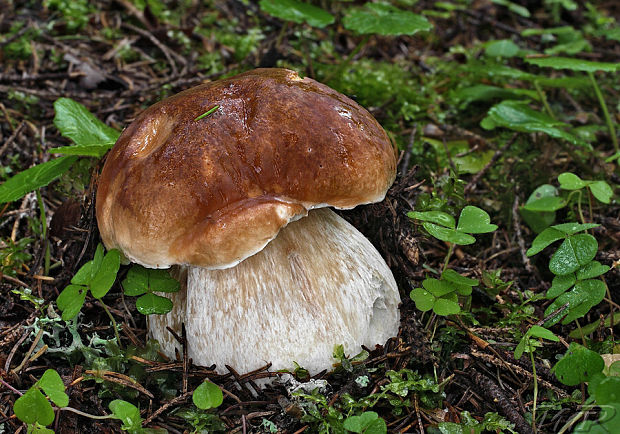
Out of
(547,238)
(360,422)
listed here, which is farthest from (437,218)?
(360,422)

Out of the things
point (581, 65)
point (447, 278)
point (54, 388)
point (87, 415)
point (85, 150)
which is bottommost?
point (87, 415)

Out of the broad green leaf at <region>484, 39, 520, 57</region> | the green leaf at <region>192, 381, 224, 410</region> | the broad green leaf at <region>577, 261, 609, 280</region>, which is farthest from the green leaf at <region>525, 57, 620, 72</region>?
the green leaf at <region>192, 381, 224, 410</region>

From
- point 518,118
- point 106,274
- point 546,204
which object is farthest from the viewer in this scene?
point 518,118

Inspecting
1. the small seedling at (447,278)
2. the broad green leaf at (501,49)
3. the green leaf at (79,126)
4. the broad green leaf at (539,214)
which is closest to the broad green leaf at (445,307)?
the small seedling at (447,278)

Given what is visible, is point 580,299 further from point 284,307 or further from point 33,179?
point 33,179

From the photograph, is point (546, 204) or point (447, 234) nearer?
point (447, 234)

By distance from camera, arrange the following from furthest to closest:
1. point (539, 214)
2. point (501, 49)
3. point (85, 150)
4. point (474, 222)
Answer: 1. point (501, 49)
2. point (539, 214)
3. point (85, 150)
4. point (474, 222)

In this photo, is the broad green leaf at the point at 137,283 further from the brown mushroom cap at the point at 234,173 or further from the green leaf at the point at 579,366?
the green leaf at the point at 579,366
